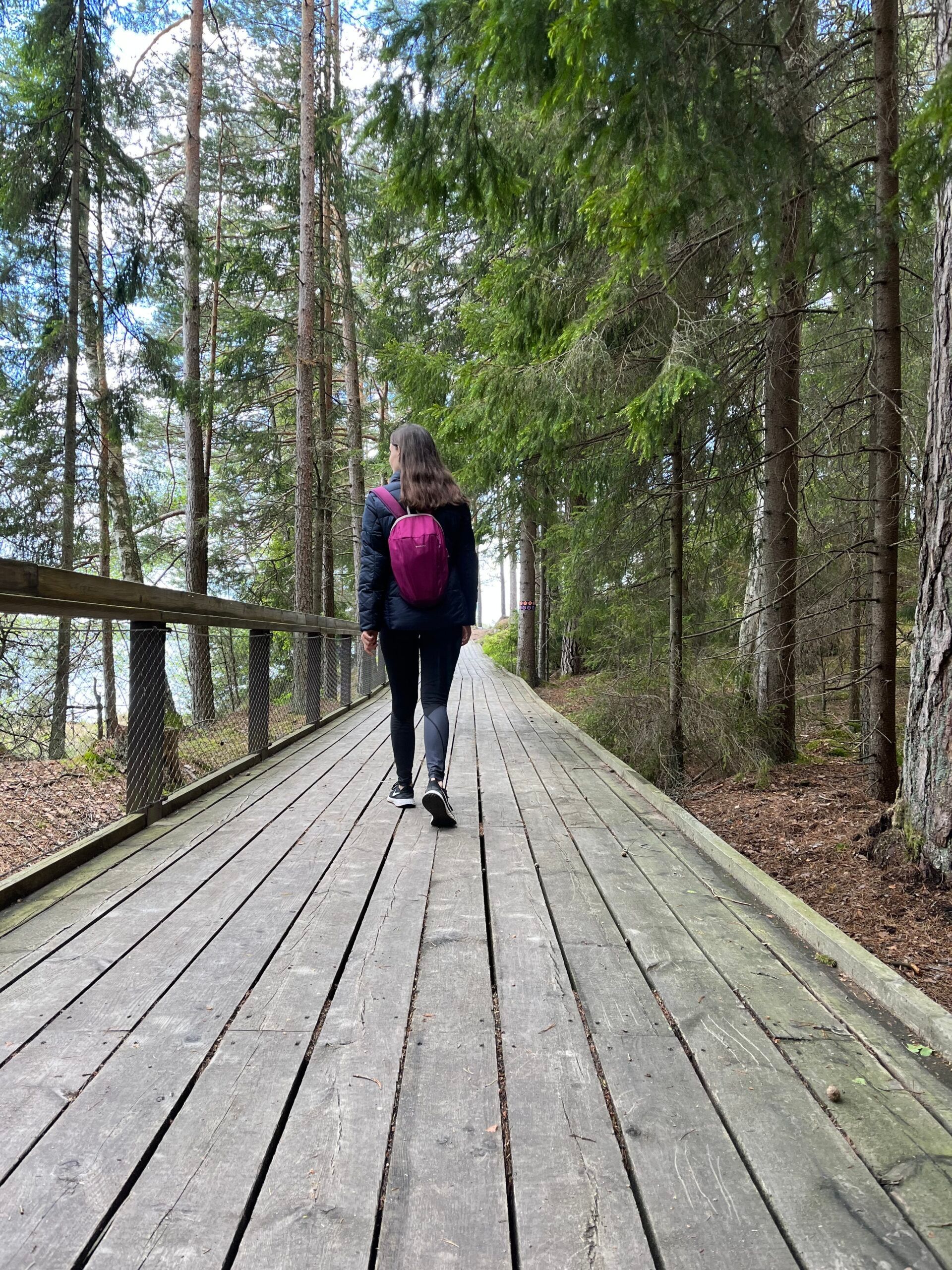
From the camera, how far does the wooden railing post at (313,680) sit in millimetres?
7184

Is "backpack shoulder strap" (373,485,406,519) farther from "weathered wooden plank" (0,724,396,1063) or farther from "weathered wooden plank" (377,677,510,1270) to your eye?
"weathered wooden plank" (377,677,510,1270)

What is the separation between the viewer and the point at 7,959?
224 centimetres

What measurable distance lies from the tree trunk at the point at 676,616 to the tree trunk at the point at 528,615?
30.8 ft

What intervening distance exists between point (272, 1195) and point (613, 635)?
8034 mm

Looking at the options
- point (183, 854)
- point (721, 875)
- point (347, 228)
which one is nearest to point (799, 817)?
point (721, 875)

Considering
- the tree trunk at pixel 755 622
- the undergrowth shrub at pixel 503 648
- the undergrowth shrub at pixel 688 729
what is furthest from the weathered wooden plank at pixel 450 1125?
the undergrowth shrub at pixel 503 648

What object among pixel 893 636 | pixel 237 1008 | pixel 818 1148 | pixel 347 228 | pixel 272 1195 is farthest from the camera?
pixel 347 228

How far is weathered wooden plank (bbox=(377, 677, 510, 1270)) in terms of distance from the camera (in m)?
1.23

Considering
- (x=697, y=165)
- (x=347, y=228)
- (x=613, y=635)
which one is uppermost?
(x=347, y=228)

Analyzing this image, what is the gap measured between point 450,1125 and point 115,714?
7.71 meters

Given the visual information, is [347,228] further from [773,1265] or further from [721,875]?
[773,1265]

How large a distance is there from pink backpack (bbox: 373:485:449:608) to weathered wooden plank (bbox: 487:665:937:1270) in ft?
5.95

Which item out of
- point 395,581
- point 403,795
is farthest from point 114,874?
point 395,581

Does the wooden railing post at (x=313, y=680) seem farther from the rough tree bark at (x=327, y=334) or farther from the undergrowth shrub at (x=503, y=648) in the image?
the undergrowth shrub at (x=503, y=648)
